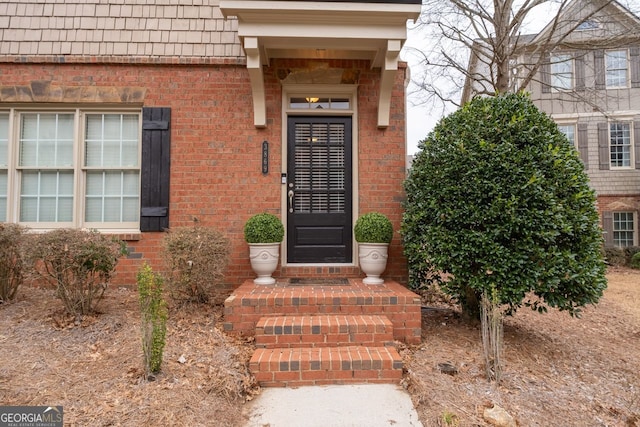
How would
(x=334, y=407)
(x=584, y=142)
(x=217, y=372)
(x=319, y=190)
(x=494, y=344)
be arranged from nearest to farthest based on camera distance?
(x=334, y=407)
(x=217, y=372)
(x=494, y=344)
(x=319, y=190)
(x=584, y=142)

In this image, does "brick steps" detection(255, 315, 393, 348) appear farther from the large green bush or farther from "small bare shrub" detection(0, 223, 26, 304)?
"small bare shrub" detection(0, 223, 26, 304)

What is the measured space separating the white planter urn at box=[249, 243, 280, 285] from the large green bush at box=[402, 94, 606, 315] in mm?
1566

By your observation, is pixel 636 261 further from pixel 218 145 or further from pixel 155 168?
pixel 155 168

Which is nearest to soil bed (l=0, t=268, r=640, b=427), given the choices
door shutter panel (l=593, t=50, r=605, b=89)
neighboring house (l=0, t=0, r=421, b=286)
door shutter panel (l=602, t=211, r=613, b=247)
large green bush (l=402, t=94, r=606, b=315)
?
large green bush (l=402, t=94, r=606, b=315)

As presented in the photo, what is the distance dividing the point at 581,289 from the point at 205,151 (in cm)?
414

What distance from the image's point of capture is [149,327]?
2.41m

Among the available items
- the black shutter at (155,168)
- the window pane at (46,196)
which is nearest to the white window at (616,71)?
the black shutter at (155,168)

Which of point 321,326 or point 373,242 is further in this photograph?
point 373,242

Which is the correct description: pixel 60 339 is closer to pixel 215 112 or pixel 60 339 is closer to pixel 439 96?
pixel 215 112

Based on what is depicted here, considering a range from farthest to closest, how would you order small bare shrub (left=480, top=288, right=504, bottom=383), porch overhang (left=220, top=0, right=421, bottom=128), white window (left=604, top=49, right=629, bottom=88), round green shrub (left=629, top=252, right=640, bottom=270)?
white window (left=604, top=49, right=629, bottom=88), round green shrub (left=629, top=252, right=640, bottom=270), porch overhang (left=220, top=0, right=421, bottom=128), small bare shrub (left=480, top=288, right=504, bottom=383)

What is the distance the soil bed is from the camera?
84.4 inches

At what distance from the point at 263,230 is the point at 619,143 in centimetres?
1184

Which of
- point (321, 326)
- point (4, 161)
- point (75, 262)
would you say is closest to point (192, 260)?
point (75, 262)

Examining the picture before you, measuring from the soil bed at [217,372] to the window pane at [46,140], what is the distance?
67.9 inches
